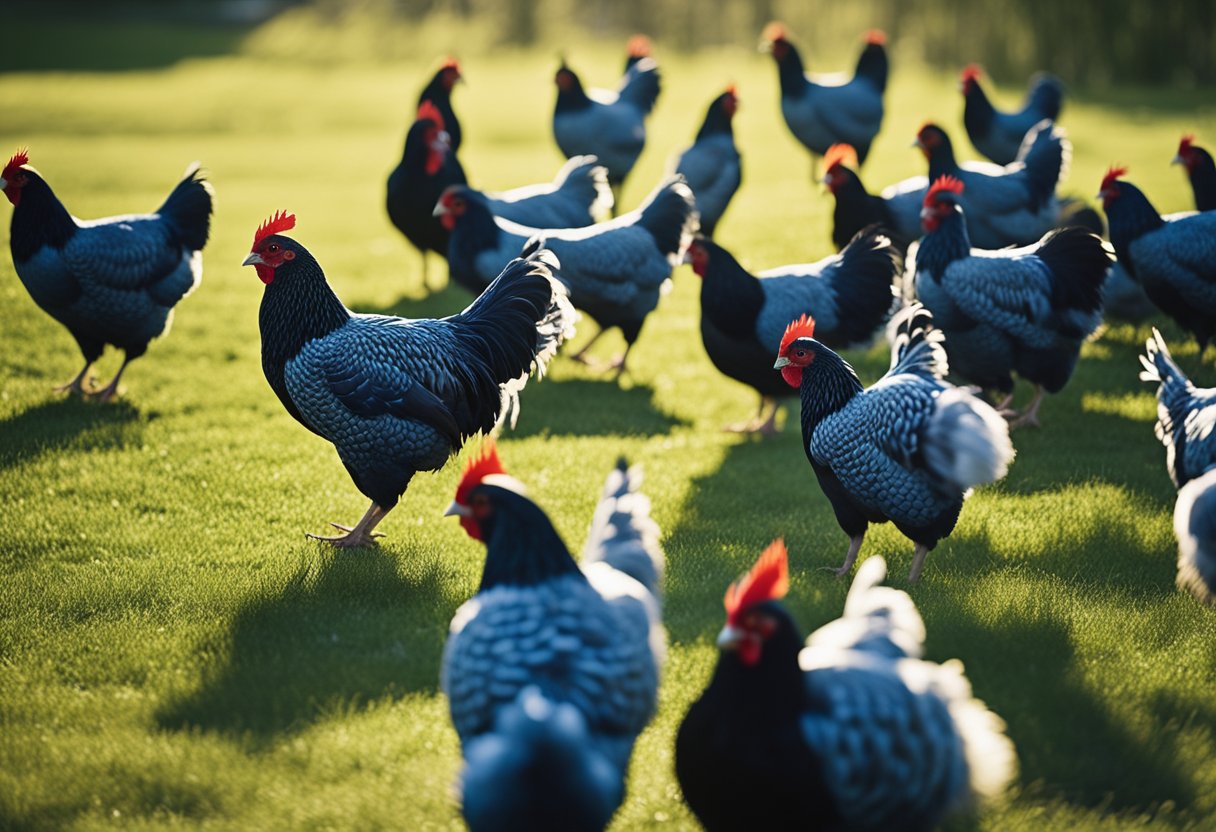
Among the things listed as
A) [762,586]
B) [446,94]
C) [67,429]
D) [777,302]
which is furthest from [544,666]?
[446,94]

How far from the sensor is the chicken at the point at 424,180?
1155 centimetres

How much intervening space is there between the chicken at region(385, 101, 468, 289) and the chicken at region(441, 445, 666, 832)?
25.3 feet

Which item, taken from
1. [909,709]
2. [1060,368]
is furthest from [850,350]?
[909,709]

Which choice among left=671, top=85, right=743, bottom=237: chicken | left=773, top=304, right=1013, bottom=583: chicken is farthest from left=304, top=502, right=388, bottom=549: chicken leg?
left=671, top=85, right=743, bottom=237: chicken

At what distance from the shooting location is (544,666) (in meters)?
3.79

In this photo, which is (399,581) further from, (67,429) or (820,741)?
(67,429)

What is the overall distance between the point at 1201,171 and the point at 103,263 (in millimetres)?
8812

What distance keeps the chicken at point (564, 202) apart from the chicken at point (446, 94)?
2.93 m

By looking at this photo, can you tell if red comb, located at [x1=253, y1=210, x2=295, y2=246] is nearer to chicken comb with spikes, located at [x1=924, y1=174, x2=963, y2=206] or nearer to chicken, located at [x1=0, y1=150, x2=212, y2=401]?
chicken, located at [x1=0, y1=150, x2=212, y2=401]

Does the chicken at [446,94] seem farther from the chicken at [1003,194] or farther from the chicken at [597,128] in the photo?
the chicken at [1003,194]

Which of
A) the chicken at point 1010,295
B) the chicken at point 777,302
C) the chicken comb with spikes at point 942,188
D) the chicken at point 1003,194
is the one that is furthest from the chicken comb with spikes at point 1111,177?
the chicken at point 777,302

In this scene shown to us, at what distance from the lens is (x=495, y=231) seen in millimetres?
9617

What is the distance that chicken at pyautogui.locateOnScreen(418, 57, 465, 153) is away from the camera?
45.2ft

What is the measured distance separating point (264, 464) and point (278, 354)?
1810 millimetres
